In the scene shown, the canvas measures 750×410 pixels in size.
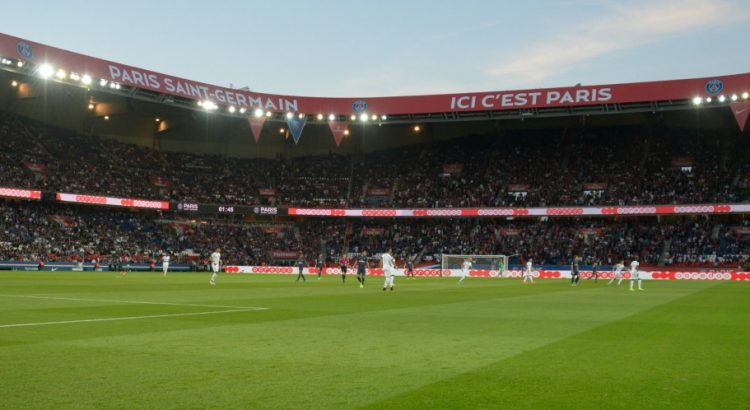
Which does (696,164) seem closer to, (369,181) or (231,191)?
(369,181)

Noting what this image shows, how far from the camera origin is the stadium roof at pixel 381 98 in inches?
2223

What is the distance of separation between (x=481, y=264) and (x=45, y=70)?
42.0m

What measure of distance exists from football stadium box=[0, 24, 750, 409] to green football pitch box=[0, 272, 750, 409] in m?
Result: 0.28

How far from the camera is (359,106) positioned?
2820 inches

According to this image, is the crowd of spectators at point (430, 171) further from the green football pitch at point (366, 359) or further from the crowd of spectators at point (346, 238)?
the green football pitch at point (366, 359)

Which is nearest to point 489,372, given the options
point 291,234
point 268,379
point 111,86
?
point 268,379

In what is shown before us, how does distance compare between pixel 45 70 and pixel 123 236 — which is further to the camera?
pixel 123 236

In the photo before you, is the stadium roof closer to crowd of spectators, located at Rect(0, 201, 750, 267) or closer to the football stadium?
the football stadium

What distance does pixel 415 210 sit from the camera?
7481cm

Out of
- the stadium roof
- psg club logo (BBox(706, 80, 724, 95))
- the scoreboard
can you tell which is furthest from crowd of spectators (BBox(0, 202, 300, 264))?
psg club logo (BBox(706, 80, 724, 95))

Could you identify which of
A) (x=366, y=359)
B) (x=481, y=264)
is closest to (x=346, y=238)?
(x=481, y=264)

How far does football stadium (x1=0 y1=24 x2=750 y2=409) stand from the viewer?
62.0 feet

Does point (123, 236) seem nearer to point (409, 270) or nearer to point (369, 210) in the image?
point (369, 210)

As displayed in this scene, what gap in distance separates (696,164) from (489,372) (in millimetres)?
68643
